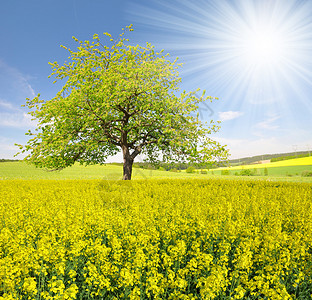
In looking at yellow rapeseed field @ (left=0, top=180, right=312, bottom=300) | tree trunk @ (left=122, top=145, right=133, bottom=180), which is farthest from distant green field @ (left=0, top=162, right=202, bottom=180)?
yellow rapeseed field @ (left=0, top=180, right=312, bottom=300)

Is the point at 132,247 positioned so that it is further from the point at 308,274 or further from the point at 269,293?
the point at 308,274

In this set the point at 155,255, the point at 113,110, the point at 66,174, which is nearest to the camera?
the point at 155,255

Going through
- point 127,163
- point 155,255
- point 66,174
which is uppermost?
point 127,163

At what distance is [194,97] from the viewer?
16.7 m

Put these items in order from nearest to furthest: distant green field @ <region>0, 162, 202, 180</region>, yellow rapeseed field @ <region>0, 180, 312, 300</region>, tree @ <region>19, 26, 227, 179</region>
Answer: yellow rapeseed field @ <region>0, 180, 312, 300</region>
tree @ <region>19, 26, 227, 179</region>
distant green field @ <region>0, 162, 202, 180</region>

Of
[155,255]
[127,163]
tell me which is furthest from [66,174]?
[155,255]

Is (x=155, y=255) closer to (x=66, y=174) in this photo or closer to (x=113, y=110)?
(x=113, y=110)

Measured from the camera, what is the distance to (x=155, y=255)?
3586 millimetres

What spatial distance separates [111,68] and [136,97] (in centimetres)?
267

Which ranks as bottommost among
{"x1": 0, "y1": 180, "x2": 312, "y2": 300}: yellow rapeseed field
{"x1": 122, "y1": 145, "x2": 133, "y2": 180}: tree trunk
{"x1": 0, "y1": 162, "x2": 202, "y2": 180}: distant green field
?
{"x1": 0, "y1": 180, "x2": 312, "y2": 300}: yellow rapeseed field

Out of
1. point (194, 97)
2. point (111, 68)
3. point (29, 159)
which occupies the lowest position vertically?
point (29, 159)

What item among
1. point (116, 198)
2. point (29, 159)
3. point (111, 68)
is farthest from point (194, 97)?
point (29, 159)

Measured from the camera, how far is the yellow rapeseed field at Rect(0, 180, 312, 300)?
3.12 meters

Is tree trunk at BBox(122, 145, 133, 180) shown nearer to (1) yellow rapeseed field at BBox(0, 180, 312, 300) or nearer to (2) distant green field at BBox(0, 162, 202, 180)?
(1) yellow rapeseed field at BBox(0, 180, 312, 300)
